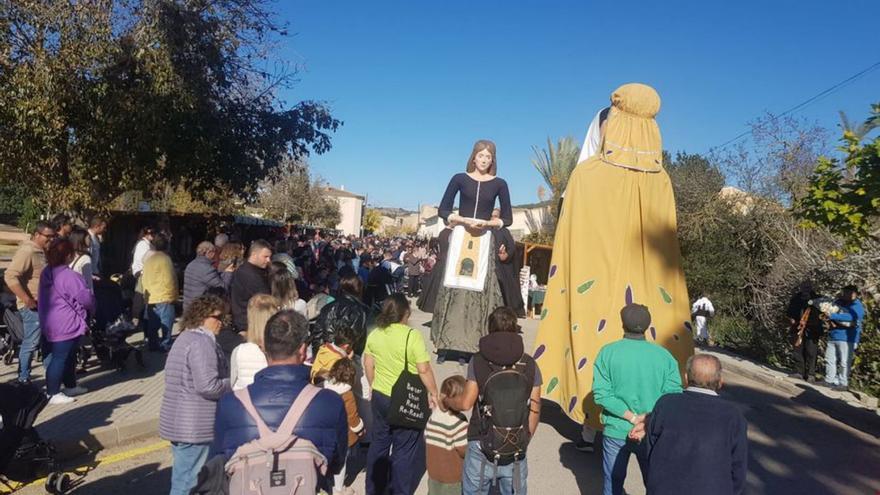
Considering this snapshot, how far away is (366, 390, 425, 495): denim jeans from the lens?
177 inches

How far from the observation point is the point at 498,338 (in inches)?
158

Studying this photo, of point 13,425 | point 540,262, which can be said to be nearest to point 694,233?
point 540,262

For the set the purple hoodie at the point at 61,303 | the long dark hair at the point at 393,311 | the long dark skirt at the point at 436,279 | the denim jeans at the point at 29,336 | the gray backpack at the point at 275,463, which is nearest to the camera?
the gray backpack at the point at 275,463

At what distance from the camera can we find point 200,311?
409 cm

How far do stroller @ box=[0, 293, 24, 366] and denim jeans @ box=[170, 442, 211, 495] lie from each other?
4.62 m

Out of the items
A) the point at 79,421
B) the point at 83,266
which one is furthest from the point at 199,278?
the point at 79,421

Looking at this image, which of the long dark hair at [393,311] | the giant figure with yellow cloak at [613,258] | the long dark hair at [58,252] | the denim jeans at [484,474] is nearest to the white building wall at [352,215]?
the long dark hair at [58,252]

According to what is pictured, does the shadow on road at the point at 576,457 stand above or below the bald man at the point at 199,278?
below

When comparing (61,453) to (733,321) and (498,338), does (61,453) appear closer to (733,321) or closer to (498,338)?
(498,338)

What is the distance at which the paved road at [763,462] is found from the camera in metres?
5.07

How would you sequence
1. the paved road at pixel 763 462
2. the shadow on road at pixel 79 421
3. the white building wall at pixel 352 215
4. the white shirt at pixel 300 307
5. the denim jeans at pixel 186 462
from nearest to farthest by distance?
the denim jeans at pixel 186 462, the paved road at pixel 763 462, the shadow on road at pixel 79 421, the white shirt at pixel 300 307, the white building wall at pixel 352 215

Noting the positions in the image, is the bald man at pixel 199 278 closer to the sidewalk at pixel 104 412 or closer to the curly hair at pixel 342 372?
the sidewalk at pixel 104 412

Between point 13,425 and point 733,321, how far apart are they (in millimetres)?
17360

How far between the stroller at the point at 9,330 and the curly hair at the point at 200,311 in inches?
180
